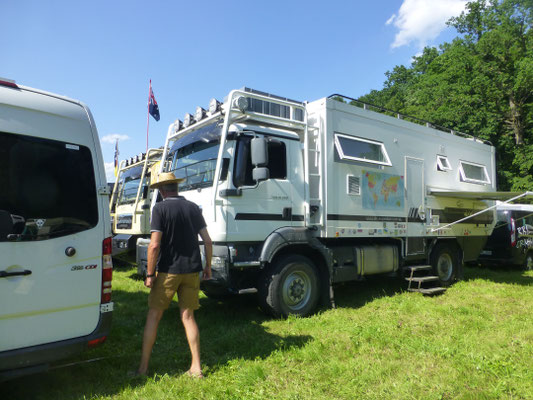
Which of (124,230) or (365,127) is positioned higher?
(365,127)

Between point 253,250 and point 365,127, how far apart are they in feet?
10.1

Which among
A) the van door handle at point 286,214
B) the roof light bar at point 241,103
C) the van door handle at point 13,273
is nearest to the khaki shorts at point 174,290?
the van door handle at point 13,273

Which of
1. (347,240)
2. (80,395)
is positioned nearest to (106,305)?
(80,395)

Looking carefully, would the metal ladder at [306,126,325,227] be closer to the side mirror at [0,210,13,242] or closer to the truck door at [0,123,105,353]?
the truck door at [0,123,105,353]

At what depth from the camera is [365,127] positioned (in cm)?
665

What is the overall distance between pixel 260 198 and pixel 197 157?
1146 mm

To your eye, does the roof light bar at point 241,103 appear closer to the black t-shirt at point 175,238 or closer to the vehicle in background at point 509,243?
the black t-shirt at point 175,238

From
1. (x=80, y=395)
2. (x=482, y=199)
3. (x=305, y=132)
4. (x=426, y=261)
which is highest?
(x=305, y=132)

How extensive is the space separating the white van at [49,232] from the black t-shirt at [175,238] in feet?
1.54

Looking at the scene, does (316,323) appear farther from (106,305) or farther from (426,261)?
(426,261)

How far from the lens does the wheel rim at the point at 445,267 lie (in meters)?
8.23

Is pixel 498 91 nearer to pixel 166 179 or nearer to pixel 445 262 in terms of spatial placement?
pixel 445 262

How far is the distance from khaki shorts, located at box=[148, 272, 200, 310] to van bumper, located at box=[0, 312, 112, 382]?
0.58m

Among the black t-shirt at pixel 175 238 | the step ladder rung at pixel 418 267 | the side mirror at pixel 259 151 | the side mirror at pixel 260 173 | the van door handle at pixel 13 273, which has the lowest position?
the step ladder rung at pixel 418 267
